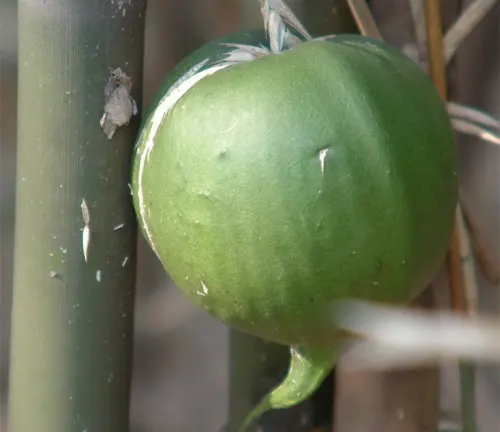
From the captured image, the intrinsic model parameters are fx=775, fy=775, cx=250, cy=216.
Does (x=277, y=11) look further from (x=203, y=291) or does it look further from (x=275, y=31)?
(x=203, y=291)

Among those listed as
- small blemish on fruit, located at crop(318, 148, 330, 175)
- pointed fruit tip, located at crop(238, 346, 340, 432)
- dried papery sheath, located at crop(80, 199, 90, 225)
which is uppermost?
small blemish on fruit, located at crop(318, 148, 330, 175)

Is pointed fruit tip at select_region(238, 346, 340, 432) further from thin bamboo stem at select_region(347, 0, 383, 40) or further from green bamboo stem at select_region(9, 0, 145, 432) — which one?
thin bamboo stem at select_region(347, 0, 383, 40)

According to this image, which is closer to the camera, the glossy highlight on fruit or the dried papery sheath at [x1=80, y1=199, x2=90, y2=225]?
the glossy highlight on fruit

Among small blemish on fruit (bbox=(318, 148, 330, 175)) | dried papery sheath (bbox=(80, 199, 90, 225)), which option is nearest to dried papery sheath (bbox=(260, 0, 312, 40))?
small blemish on fruit (bbox=(318, 148, 330, 175))

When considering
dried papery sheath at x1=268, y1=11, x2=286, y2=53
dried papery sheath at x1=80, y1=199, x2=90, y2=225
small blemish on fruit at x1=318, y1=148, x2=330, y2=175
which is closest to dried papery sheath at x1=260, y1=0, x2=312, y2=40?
dried papery sheath at x1=268, y1=11, x2=286, y2=53

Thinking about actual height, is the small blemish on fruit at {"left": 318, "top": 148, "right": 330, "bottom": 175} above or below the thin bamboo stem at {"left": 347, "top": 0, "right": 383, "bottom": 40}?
below

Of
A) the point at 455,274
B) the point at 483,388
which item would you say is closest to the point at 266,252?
the point at 455,274

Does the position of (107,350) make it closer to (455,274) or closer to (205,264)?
(205,264)
